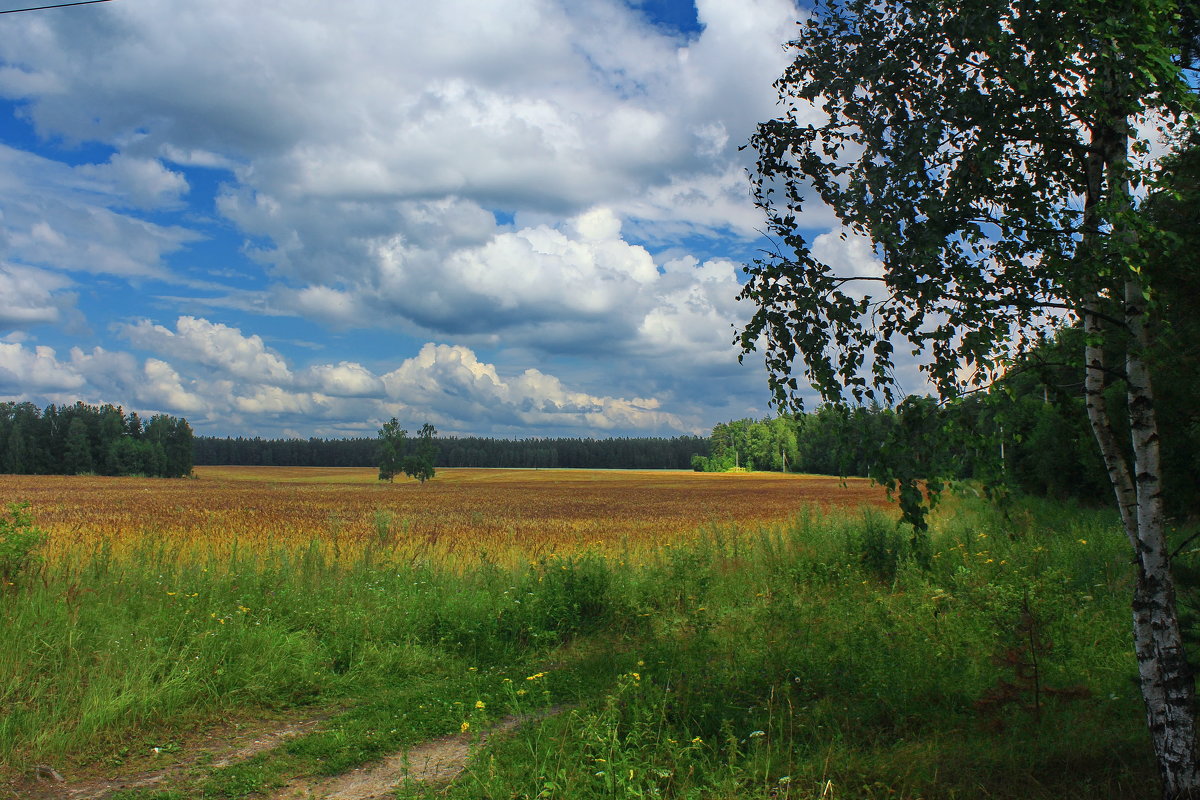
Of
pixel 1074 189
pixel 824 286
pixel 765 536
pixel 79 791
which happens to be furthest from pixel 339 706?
pixel 765 536

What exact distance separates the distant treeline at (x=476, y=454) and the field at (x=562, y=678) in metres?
165

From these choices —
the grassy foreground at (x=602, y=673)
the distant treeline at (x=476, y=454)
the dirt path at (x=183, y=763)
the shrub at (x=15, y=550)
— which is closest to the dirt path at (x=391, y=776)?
the grassy foreground at (x=602, y=673)

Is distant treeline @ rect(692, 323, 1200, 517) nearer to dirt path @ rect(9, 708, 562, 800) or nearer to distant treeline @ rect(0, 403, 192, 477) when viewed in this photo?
dirt path @ rect(9, 708, 562, 800)

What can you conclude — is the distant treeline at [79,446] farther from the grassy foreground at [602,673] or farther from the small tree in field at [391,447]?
the grassy foreground at [602,673]

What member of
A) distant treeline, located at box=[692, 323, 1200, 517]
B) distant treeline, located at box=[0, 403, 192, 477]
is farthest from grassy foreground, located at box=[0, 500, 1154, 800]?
distant treeline, located at box=[0, 403, 192, 477]

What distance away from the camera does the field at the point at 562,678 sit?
4906mm

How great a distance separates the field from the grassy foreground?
0.10 ft

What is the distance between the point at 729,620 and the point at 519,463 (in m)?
169

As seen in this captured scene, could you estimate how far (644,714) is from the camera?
552 centimetres

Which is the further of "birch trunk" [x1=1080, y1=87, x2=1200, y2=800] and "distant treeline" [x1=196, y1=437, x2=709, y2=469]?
"distant treeline" [x1=196, y1=437, x2=709, y2=469]

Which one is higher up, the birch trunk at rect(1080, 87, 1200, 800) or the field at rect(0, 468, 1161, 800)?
the birch trunk at rect(1080, 87, 1200, 800)

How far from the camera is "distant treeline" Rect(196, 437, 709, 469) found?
177m

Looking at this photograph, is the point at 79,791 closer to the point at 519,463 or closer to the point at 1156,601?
the point at 1156,601

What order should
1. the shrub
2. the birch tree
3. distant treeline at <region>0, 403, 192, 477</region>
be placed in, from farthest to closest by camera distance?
distant treeline at <region>0, 403, 192, 477</region> < the shrub < the birch tree
